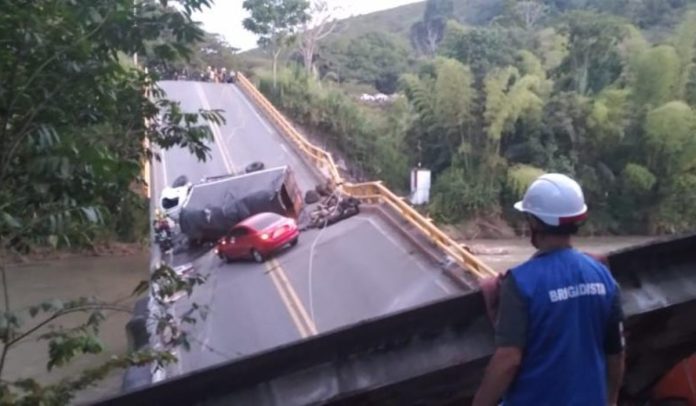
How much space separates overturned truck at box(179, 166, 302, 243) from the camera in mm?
18719

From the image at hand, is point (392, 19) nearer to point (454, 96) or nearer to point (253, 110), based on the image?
point (454, 96)

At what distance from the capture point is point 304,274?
16250 millimetres

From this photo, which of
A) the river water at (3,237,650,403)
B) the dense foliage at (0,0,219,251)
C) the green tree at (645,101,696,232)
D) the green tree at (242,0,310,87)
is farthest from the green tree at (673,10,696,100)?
the dense foliage at (0,0,219,251)

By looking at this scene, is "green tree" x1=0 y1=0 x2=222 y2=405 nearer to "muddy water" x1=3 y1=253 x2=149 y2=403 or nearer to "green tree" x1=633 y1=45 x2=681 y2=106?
"muddy water" x1=3 y1=253 x2=149 y2=403

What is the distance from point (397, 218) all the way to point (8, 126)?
13.3 meters

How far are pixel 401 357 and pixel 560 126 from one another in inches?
1080

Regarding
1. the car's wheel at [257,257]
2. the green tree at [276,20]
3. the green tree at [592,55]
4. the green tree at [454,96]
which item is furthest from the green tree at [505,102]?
the car's wheel at [257,257]

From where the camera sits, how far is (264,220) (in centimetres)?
1733

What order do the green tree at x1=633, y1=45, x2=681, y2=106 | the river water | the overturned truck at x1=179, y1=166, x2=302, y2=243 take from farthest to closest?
the green tree at x1=633, y1=45, x2=681, y2=106 < the river water < the overturned truck at x1=179, y1=166, x2=302, y2=243

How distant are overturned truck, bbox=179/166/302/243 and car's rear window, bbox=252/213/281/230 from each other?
133cm

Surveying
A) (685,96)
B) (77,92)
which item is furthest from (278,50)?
(77,92)

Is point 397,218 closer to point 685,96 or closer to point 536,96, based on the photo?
point 536,96

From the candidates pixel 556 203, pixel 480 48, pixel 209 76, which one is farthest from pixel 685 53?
pixel 556 203

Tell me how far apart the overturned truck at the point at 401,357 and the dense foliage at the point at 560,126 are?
996 inches
